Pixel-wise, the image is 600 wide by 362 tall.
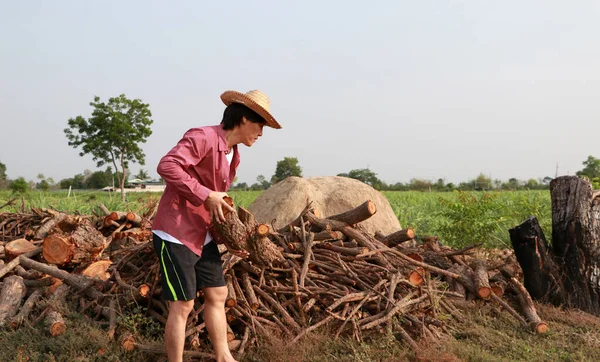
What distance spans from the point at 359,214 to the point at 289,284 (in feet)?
4.58

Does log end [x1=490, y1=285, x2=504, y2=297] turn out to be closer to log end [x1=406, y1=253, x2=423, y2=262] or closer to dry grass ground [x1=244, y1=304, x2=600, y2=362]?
dry grass ground [x1=244, y1=304, x2=600, y2=362]

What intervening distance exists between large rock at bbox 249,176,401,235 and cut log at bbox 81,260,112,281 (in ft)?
9.66

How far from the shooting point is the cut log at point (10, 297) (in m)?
5.23

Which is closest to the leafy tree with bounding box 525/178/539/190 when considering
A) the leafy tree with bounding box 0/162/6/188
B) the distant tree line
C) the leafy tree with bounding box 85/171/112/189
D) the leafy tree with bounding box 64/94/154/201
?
the distant tree line

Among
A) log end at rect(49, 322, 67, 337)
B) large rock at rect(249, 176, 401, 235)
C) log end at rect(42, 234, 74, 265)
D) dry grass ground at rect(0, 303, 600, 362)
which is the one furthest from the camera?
large rock at rect(249, 176, 401, 235)

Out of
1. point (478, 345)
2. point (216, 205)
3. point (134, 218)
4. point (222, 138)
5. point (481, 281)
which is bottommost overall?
point (478, 345)

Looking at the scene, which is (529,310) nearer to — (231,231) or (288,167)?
(231,231)

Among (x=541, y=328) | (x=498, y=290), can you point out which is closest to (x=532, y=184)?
(x=498, y=290)

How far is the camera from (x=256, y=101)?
11.1ft

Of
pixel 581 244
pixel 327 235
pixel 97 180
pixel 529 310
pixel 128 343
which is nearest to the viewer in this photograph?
pixel 128 343

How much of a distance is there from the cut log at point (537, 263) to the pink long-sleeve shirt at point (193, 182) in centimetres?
417

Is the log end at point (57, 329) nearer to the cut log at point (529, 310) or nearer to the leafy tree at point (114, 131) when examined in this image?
the cut log at point (529, 310)

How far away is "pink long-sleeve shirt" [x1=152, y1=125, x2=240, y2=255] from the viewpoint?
3.22 meters

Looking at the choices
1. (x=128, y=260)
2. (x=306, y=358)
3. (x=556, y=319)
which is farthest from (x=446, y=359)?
(x=128, y=260)
